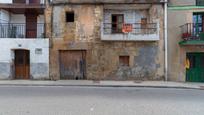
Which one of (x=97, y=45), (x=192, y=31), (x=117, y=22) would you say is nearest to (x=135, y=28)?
(x=117, y=22)

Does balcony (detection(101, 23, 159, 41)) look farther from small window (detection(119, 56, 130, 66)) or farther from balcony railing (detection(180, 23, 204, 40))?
balcony railing (detection(180, 23, 204, 40))

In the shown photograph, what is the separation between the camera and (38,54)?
22.3 meters

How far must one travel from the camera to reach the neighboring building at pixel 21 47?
22266mm

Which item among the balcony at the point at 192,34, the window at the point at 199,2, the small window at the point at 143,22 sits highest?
the window at the point at 199,2

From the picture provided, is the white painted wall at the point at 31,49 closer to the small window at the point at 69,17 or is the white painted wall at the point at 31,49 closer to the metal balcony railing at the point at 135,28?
the small window at the point at 69,17

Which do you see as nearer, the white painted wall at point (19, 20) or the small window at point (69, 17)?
the small window at point (69, 17)

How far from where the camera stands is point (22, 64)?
22.9 metres

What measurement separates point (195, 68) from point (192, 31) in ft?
9.63

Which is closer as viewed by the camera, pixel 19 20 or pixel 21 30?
pixel 21 30

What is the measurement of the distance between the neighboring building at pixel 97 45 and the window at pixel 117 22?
0.65m

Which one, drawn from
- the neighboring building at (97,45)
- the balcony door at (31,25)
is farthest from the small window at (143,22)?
the balcony door at (31,25)

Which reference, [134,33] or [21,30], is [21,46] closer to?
[21,30]

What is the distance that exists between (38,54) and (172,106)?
14.4 metres

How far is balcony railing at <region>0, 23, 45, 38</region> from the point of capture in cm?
2319
